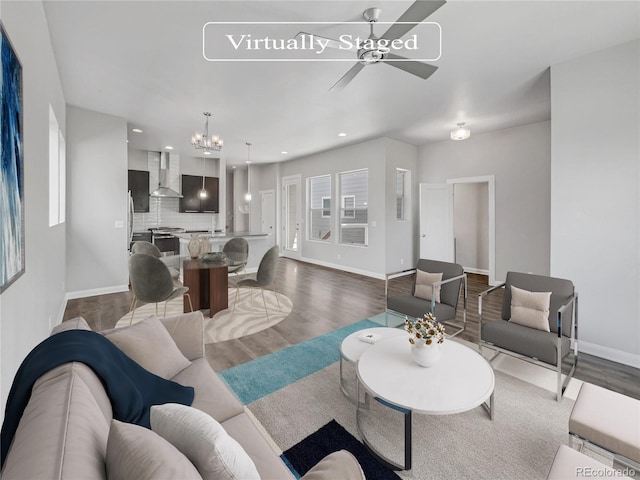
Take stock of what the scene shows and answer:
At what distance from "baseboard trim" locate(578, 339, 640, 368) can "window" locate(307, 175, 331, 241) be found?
5.18 m

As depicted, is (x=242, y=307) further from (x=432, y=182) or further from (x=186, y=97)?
(x=432, y=182)

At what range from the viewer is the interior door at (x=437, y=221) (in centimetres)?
613

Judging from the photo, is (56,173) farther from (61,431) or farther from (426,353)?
(426,353)

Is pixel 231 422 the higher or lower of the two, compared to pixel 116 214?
lower

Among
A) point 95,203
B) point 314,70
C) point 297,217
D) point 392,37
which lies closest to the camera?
point 392,37

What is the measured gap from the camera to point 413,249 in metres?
6.59

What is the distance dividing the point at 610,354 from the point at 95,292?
6.76m

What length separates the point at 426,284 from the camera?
319 centimetres

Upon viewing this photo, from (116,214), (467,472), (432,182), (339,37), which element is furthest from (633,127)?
(116,214)

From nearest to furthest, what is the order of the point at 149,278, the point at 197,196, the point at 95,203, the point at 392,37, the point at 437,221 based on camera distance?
the point at 392,37, the point at 149,278, the point at 95,203, the point at 437,221, the point at 197,196

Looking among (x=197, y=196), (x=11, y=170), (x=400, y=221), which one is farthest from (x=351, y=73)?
(x=197, y=196)

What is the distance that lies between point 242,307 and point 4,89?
3.22 meters

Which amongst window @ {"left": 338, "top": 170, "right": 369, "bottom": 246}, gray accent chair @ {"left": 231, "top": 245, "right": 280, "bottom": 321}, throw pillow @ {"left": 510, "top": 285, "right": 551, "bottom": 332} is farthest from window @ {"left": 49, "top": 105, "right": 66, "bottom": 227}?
window @ {"left": 338, "top": 170, "right": 369, "bottom": 246}

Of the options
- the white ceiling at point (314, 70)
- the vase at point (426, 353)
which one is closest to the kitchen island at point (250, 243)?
the white ceiling at point (314, 70)
